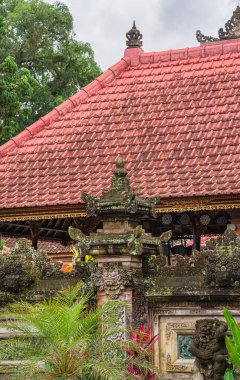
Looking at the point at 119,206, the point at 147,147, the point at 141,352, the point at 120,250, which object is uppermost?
the point at 147,147

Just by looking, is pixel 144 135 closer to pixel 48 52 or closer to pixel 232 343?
pixel 232 343

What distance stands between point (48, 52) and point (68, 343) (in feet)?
94.6

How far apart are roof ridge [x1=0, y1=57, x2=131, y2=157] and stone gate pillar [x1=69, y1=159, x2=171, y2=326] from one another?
8593 millimetres

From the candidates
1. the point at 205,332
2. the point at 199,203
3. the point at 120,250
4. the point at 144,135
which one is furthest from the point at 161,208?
the point at 205,332

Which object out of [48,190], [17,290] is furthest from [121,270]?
[48,190]

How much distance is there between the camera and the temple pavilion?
1719cm

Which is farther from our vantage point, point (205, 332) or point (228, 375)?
point (205, 332)

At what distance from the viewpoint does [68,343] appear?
986 cm

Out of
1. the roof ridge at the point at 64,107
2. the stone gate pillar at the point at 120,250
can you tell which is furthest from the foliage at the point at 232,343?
the roof ridge at the point at 64,107

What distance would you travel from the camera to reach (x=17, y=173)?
744 inches

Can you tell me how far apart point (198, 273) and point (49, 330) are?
1.87m

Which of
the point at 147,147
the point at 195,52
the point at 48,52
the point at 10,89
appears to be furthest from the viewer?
the point at 48,52

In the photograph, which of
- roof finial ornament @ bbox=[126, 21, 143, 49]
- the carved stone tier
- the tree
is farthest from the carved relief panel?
the tree

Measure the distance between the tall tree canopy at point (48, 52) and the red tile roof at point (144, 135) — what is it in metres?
16.6
